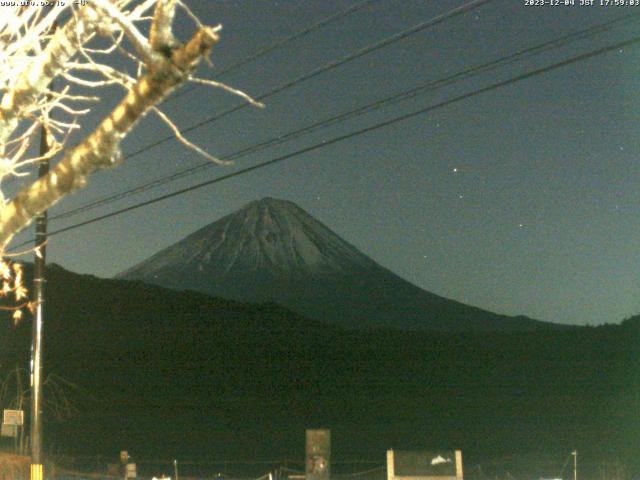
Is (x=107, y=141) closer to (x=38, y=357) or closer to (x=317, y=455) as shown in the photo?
(x=38, y=357)

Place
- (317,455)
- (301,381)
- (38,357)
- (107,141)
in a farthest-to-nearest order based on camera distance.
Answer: (301,381)
(317,455)
(38,357)
(107,141)

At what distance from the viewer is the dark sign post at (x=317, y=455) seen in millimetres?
26227

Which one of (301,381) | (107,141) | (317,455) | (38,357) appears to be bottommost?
(317,455)

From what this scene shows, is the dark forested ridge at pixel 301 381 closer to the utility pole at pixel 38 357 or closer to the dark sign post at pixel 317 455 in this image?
the dark sign post at pixel 317 455

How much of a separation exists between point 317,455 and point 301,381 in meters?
101

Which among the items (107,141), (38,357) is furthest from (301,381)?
(107,141)

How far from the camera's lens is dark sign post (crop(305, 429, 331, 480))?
2623cm

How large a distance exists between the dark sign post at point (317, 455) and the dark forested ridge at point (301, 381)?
3350cm

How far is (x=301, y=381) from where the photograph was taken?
414ft

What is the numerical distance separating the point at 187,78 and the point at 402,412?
10263cm

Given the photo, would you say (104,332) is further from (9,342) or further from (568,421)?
(568,421)

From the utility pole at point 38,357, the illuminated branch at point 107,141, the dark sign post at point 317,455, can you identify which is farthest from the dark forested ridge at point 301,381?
the illuminated branch at point 107,141

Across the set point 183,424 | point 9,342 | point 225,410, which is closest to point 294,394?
point 225,410

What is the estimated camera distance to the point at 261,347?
14438 centimetres
